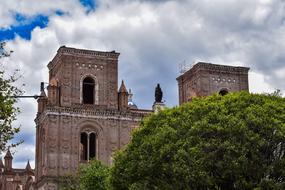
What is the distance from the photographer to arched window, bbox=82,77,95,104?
63.2 m

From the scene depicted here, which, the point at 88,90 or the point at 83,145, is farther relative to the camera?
the point at 88,90

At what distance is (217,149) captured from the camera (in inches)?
1324

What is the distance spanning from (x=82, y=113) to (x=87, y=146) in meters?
3.25

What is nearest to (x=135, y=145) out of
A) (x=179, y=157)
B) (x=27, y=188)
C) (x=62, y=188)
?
(x=179, y=157)

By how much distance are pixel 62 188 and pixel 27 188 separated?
13.9 metres

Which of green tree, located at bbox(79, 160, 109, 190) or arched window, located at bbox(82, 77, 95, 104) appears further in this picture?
arched window, located at bbox(82, 77, 95, 104)

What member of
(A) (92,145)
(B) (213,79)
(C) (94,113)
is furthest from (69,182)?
(B) (213,79)

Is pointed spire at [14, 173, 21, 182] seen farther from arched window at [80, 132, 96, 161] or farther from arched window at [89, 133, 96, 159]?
arched window at [89, 133, 96, 159]

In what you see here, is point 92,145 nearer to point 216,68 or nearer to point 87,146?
point 87,146

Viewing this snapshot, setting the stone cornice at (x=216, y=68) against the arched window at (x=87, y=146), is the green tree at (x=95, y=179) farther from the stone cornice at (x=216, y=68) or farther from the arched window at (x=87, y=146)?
the stone cornice at (x=216, y=68)

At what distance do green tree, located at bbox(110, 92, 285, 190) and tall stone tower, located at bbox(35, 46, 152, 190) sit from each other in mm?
23597

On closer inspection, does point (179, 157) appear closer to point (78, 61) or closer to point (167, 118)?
point (167, 118)

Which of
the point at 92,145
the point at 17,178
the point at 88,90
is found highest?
the point at 88,90

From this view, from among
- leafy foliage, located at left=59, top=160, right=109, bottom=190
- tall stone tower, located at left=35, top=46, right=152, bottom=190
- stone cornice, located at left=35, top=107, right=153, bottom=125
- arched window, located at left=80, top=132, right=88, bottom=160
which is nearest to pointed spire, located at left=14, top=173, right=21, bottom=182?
tall stone tower, located at left=35, top=46, right=152, bottom=190
